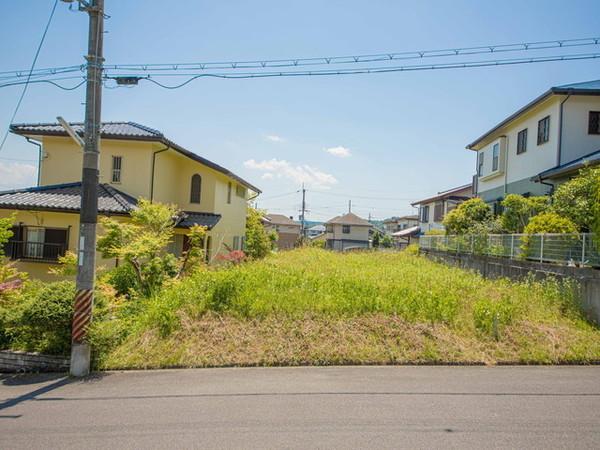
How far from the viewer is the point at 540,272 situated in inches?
372

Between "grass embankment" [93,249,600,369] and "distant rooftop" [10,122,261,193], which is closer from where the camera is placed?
"grass embankment" [93,249,600,369]

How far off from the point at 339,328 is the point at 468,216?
13.5 meters

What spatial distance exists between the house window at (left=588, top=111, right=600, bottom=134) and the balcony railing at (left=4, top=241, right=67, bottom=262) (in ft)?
60.3

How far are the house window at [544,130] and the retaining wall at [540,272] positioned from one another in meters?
5.40

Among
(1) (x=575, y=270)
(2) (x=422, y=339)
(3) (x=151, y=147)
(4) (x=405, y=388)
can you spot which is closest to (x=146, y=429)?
(4) (x=405, y=388)

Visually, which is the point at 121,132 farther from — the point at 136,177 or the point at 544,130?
the point at 544,130

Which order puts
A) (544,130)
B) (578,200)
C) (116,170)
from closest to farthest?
(578,200), (116,170), (544,130)

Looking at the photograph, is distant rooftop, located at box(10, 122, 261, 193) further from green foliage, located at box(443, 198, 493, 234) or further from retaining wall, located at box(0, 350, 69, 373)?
green foliage, located at box(443, 198, 493, 234)

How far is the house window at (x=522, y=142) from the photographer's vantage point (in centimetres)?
1706

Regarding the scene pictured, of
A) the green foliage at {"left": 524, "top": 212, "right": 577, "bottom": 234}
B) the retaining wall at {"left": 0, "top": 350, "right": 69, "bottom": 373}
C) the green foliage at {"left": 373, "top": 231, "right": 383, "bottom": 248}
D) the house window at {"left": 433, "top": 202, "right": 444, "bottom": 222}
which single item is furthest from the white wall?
the green foliage at {"left": 373, "top": 231, "right": 383, "bottom": 248}

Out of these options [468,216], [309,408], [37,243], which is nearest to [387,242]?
[468,216]

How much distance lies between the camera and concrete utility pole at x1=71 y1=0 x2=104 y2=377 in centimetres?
618

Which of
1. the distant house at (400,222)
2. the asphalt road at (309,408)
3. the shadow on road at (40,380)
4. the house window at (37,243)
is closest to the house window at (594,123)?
the asphalt road at (309,408)

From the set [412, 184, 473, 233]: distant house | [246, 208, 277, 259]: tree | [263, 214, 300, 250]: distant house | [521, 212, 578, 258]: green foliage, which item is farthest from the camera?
[263, 214, 300, 250]: distant house
